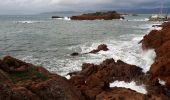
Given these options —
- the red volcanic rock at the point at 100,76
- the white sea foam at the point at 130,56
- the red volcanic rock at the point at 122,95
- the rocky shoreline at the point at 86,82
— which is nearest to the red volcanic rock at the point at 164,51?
the rocky shoreline at the point at 86,82

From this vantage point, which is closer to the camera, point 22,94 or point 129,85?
point 22,94

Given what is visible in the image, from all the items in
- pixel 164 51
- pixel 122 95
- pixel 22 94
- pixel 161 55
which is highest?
pixel 22 94

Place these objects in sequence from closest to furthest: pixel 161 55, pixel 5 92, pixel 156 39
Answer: pixel 5 92
pixel 161 55
pixel 156 39

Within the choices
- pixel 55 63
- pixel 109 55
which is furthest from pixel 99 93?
pixel 109 55

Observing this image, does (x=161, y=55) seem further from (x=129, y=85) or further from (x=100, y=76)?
(x=100, y=76)

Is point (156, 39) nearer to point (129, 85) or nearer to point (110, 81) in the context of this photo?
point (129, 85)

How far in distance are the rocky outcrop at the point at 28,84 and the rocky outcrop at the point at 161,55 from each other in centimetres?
1054

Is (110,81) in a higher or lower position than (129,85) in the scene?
higher

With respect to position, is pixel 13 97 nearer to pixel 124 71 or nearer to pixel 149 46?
pixel 124 71

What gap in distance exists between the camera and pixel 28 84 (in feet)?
49.4

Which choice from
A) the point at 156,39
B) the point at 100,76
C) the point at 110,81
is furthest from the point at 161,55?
the point at 100,76

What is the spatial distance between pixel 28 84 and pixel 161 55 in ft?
65.7

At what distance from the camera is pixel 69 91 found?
16438 millimetres

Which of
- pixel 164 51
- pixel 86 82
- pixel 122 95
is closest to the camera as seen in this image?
pixel 122 95
